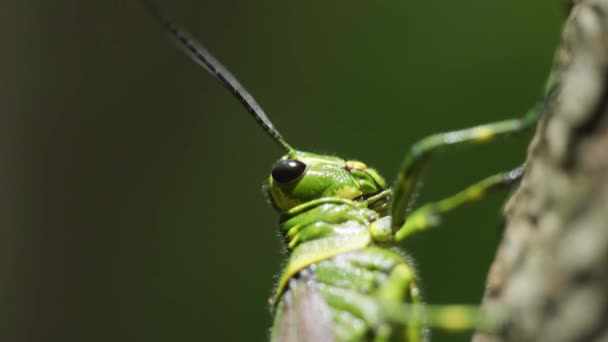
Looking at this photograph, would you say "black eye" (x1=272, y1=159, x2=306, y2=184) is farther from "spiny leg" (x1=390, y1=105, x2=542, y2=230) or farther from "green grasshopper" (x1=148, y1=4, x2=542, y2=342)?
"spiny leg" (x1=390, y1=105, x2=542, y2=230)

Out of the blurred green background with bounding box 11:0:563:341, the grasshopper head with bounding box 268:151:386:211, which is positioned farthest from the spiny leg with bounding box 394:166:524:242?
the blurred green background with bounding box 11:0:563:341

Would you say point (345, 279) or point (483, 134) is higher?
point (483, 134)

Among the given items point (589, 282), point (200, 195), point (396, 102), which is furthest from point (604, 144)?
point (200, 195)

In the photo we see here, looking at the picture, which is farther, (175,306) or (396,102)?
(175,306)

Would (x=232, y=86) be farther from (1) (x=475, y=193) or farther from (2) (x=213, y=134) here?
(2) (x=213, y=134)

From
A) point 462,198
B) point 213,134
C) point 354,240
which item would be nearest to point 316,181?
point 354,240

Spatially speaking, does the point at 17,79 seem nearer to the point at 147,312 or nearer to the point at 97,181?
the point at 97,181

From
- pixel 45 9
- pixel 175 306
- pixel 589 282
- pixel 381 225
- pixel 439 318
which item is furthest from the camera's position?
pixel 45 9
